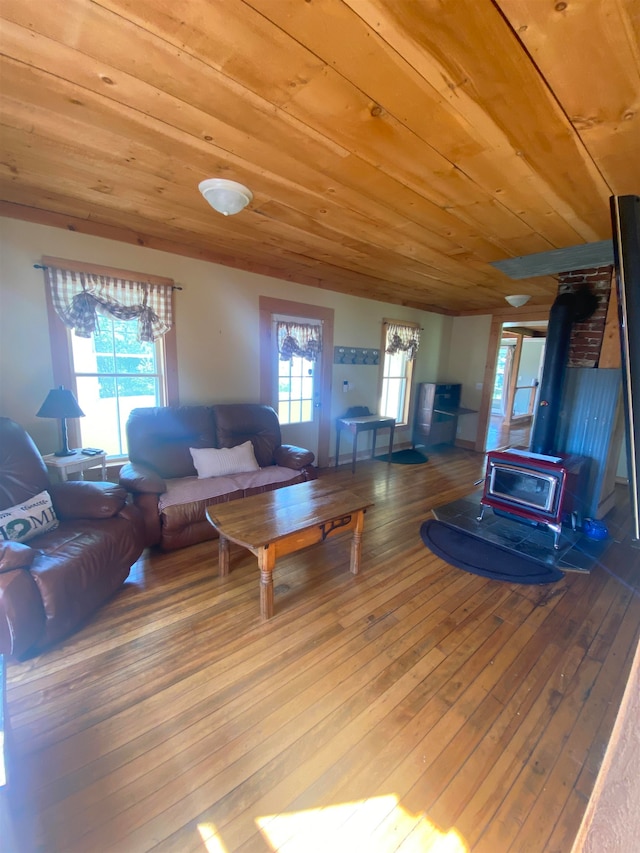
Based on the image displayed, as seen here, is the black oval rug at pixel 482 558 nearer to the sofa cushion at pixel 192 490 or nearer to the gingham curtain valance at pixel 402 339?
the sofa cushion at pixel 192 490

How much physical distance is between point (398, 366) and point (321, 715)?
5055 millimetres

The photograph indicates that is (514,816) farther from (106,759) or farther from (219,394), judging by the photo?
(219,394)

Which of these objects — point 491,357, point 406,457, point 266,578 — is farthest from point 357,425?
point 266,578

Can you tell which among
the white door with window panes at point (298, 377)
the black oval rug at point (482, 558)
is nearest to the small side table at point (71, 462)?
the white door with window panes at point (298, 377)

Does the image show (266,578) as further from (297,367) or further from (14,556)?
(297,367)

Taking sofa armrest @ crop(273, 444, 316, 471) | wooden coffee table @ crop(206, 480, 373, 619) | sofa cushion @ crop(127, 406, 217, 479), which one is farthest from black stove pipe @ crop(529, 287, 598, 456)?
sofa cushion @ crop(127, 406, 217, 479)

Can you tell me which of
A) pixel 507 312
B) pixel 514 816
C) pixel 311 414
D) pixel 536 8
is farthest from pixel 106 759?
pixel 507 312

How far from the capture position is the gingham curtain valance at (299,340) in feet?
13.7

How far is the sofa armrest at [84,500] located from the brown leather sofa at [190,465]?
0.89ft

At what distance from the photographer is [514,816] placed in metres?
1.20

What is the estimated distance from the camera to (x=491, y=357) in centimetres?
579

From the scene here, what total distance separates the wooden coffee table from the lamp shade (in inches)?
52.8

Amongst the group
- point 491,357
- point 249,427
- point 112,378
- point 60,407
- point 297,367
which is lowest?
point 249,427

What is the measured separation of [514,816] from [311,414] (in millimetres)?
3917
